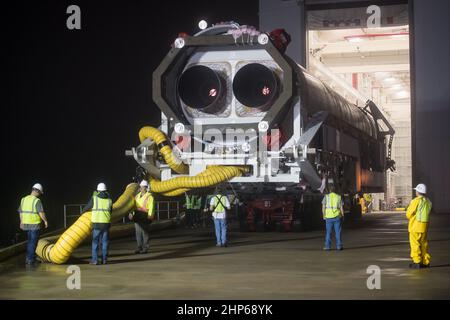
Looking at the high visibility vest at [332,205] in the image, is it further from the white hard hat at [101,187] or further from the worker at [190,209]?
the worker at [190,209]

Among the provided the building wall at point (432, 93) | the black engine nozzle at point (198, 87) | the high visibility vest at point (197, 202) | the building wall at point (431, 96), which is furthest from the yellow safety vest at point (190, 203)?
the building wall at point (431, 96)

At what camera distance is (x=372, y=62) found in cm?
4994

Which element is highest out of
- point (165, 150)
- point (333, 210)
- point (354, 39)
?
point (354, 39)

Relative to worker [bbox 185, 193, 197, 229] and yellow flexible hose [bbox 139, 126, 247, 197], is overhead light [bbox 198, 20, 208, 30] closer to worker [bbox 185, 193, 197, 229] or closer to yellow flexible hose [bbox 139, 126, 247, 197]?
yellow flexible hose [bbox 139, 126, 247, 197]

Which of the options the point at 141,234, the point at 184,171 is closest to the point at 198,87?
the point at 184,171

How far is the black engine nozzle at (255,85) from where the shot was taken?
17266 millimetres

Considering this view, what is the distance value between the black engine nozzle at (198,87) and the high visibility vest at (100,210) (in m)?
4.01

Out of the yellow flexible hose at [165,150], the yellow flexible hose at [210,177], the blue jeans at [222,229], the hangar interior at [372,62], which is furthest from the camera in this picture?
the hangar interior at [372,62]

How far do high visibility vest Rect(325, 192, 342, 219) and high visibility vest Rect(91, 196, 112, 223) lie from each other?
523 centimetres

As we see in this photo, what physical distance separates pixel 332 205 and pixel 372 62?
A: 3462 cm

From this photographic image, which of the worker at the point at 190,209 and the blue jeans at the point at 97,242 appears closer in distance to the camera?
the blue jeans at the point at 97,242

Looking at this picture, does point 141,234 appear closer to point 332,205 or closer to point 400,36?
point 332,205

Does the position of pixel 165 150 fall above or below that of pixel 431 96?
below

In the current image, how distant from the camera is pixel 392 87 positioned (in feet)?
221
